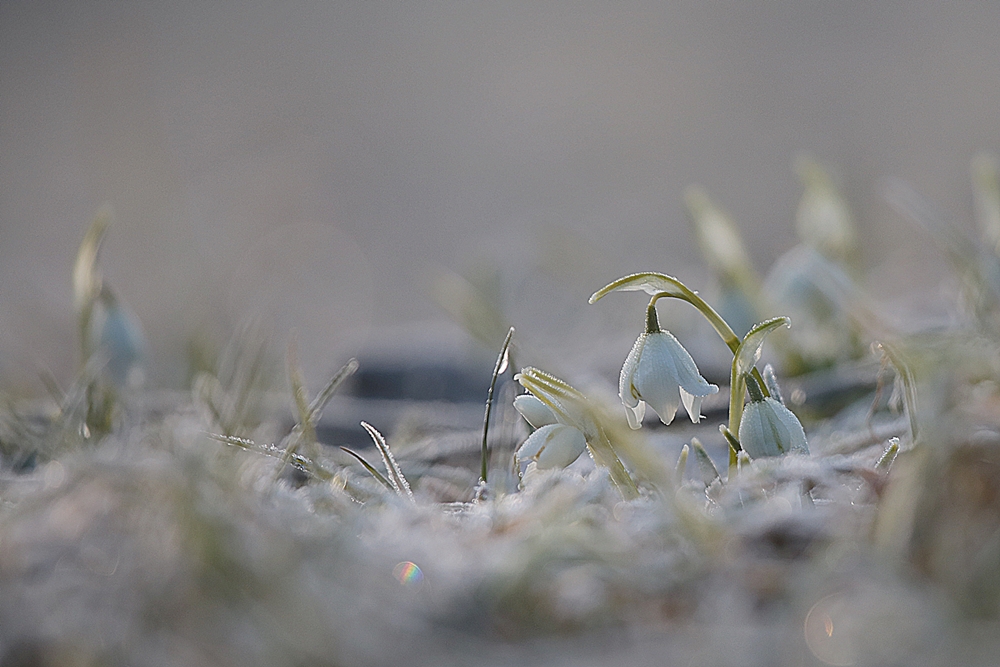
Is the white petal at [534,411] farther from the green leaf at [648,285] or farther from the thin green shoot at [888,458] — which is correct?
the thin green shoot at [888,458]

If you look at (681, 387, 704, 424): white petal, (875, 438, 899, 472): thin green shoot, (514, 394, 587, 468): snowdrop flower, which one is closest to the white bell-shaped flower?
(514, 394, 587, 468): snowdrop flower

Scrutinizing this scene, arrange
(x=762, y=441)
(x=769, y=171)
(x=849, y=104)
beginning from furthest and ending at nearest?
(x=849, y=104) < (x=769, y=171) < (x=762, y=441)

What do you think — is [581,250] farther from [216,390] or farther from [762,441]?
Result: [762,441]

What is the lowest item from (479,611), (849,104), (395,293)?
(395,293)

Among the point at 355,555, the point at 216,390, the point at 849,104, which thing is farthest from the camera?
the point at 849,104

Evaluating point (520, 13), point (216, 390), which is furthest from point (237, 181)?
point (520, 13)

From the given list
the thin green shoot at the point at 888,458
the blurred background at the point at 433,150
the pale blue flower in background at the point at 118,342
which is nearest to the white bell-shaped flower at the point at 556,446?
the thin green shoot at the point at 888,458

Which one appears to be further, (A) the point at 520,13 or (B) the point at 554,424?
(A) the point at 520,13
